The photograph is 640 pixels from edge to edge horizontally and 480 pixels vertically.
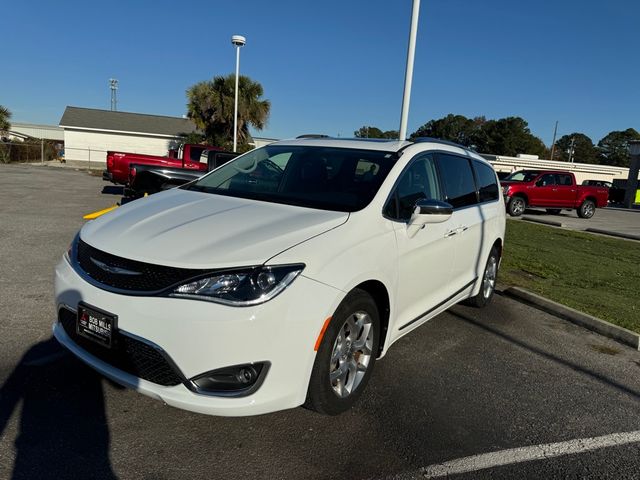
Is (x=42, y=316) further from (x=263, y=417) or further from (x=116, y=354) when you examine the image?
(x=263, y=417)

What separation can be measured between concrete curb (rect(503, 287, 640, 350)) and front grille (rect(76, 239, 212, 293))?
15.1 feet

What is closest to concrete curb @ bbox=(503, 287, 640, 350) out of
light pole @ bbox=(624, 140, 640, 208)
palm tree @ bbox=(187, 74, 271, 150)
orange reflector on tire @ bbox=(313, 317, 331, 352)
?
orange reflector on tire @ bbox=(313, 317, 331, 352)

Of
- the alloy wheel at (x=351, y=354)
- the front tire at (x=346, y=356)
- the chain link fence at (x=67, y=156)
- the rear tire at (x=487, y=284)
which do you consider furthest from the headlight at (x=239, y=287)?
the chain link fence at (x=67, y=156)

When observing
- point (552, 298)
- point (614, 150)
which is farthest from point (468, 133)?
point (552, 298)

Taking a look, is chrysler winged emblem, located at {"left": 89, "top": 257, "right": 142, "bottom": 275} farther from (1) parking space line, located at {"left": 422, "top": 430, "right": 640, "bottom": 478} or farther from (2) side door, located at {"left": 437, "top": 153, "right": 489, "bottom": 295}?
(2) side door, located at {"left": 437, "top": 153, "right": 489, "bottom": 295}

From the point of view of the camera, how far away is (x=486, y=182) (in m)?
5.41

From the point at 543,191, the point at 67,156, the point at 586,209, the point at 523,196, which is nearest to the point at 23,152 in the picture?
the point at 67,156

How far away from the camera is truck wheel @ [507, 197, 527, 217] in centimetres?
1897

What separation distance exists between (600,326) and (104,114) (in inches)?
1800

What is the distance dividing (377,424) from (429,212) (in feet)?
4.79

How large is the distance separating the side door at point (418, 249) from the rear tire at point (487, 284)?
1.29 metres

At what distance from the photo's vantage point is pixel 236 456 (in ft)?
8.51

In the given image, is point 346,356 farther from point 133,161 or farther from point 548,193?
Answer: point 548,193

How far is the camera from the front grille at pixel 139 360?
242 cm
